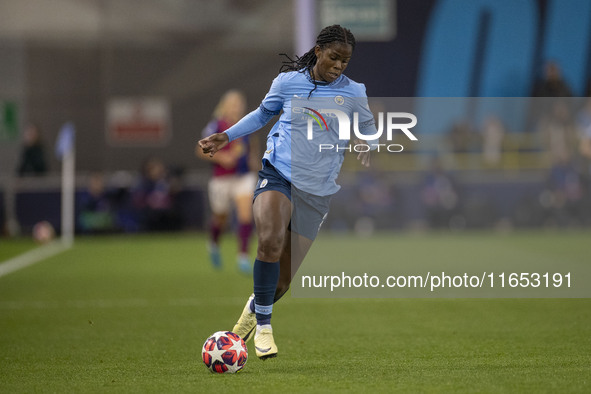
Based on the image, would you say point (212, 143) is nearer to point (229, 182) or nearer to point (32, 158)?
point (229, 182)

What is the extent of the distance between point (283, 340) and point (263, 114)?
6.26 ft

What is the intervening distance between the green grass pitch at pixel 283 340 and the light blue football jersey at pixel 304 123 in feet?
4.25

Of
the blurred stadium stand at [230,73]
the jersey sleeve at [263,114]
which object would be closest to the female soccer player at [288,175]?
the jersey sleeve at [263,114]

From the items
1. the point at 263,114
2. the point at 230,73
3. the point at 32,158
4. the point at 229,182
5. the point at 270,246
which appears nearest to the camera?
the point at 270,246

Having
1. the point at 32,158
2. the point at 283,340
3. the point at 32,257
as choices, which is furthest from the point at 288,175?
the point at 32,158

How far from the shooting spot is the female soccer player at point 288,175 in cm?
671

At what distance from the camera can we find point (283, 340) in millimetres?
7863

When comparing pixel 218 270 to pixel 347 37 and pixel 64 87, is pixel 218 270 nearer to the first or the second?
pixel 347 37

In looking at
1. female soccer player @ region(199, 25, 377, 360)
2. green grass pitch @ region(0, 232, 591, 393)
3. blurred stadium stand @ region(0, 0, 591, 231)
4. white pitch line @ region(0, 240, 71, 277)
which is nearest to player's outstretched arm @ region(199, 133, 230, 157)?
female soccer player @ region(199, 25, 377, 360)

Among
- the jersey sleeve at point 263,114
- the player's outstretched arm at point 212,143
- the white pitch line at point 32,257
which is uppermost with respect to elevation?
the jersey sleeve at point 263,114

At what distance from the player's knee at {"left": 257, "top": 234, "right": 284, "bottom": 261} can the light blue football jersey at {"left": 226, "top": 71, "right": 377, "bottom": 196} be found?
49 centimetres

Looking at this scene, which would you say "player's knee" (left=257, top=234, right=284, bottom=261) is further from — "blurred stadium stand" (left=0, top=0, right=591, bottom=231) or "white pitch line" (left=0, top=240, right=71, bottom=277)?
"blurred stadium stand" (left=0, top=0, right=591, bottom=231)

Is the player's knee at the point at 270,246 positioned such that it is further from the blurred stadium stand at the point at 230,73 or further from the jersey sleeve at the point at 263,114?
the blurred stadium stand at the point at 230,73

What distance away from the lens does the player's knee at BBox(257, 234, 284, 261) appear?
21.7 feet
